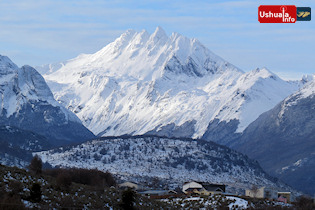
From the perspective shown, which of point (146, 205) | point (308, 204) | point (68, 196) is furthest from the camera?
point (308, 204)

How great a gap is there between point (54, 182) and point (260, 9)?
46876 mm

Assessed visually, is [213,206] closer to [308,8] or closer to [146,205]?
[146,205]

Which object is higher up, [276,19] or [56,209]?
[276,19]

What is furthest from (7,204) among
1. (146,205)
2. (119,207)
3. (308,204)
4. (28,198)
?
(308,204)

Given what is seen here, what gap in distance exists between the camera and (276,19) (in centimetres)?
13312
